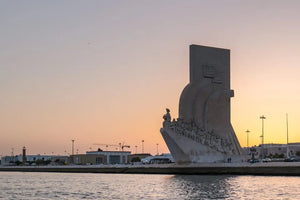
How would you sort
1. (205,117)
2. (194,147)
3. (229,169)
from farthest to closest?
(205,117)
(194,147)
(229,169)

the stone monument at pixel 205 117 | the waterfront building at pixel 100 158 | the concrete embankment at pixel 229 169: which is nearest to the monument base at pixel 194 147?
the stone monument at pixel 205 117

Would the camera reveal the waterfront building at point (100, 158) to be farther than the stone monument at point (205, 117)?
Yes

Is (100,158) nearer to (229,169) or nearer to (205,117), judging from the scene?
(205,117)

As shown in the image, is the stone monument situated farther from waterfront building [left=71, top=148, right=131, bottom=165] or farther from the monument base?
waterfront building [left=71, top=148, right=131, bottom=165]

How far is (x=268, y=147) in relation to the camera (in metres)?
119

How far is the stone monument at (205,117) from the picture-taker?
A: 49500 mm

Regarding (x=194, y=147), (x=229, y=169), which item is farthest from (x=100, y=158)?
(x=229, y=169)

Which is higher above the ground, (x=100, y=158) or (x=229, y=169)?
(x=229, y=169)

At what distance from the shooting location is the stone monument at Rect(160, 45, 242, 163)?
162 feet

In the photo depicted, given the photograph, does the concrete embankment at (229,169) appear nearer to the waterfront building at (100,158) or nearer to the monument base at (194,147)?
the monument base at (194,147)

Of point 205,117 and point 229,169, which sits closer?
point 229,169

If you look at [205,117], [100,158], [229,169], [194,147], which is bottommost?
[100,158]

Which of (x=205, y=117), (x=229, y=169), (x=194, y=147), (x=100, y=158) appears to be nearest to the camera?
(x=229, y=169)

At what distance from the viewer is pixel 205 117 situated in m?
52.6
